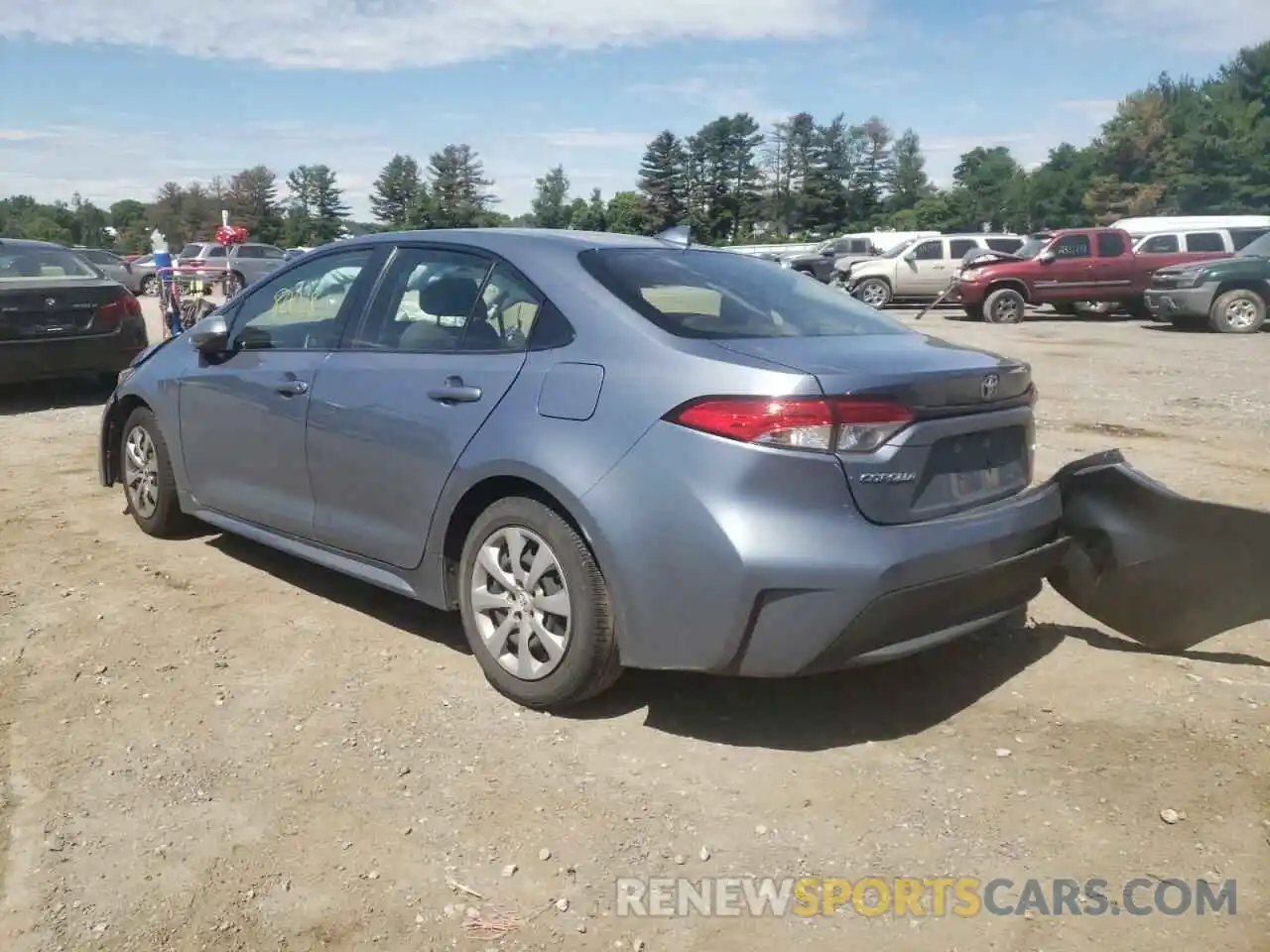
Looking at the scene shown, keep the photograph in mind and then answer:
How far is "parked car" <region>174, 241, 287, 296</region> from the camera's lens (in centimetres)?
1903

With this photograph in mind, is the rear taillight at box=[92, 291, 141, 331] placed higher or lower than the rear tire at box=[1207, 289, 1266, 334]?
higher

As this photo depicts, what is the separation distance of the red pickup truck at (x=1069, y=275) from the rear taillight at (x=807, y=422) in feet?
64.6

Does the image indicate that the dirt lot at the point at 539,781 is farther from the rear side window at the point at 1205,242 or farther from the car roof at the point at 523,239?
the rear side window at the point at 1205,242

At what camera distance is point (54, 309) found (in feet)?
31.8

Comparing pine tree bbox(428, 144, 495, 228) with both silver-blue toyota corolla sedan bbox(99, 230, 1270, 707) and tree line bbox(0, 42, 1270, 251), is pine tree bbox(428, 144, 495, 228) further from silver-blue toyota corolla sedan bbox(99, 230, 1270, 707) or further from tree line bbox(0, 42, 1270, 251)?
silver-blue toyota corolla sedan bbox(99, 230, 1270, 707)

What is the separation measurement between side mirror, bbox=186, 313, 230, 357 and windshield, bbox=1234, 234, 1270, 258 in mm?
18979

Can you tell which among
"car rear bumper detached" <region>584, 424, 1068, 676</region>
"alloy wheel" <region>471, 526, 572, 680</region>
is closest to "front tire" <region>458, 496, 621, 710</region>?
"alloy wheel" <region>471, 526, 572, 680</region>

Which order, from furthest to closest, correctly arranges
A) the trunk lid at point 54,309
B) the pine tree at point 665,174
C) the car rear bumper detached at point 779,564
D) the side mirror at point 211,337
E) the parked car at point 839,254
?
1. the pine tree at point 665,174
2. the parked car at point 839,254
3. the trunk lid at point 54,309
4. the side mirror at point 211,337
5. the car rear bumper detached at point 779,564

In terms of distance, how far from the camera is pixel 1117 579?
13.7ft

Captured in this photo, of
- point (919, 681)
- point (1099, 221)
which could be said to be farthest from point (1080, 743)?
point (1099, 221)

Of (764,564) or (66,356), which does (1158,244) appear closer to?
(66,356)

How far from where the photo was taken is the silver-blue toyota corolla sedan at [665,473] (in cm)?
328

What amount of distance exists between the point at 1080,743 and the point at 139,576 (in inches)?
163

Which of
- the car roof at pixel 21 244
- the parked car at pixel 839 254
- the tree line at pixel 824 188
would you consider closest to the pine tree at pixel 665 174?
the tree line at pixel 824 188
